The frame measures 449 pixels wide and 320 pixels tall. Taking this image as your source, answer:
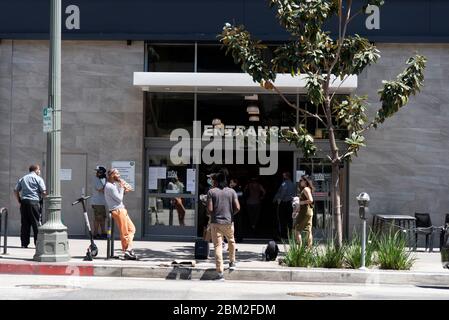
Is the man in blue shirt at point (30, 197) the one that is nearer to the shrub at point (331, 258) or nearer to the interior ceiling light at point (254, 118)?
the interior ceiling light at point (254, 118)

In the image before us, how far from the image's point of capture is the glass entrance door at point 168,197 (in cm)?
1941

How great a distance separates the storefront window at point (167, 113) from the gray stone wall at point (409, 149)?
4.62m

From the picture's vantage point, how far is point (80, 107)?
63.1 ft

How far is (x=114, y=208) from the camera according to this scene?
14.5 meters

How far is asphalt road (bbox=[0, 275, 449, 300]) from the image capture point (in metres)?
10.8

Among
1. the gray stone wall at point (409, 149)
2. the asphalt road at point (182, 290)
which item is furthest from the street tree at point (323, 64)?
the gray stone wall at point (409, 149)

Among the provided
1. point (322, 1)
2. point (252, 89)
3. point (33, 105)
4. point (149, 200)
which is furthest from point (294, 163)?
point (33, 105)

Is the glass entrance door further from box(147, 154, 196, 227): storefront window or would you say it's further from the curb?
the curb

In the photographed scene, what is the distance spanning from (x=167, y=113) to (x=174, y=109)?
0.23 meters

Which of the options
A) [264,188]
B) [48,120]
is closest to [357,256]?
[264,188]

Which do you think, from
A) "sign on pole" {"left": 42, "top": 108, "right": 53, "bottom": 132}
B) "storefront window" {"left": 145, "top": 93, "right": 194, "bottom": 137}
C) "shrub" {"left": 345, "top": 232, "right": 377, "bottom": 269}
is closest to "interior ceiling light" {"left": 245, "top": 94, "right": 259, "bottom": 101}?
"storefront window" {"left": 145, "top": 93, "right": 194, "bottom": 137}

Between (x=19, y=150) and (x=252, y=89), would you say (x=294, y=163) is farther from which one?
(x=19, y=150)

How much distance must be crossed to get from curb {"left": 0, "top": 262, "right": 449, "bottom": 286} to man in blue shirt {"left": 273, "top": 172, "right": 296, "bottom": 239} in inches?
211

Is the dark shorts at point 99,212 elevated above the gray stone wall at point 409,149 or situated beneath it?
situated beneath
